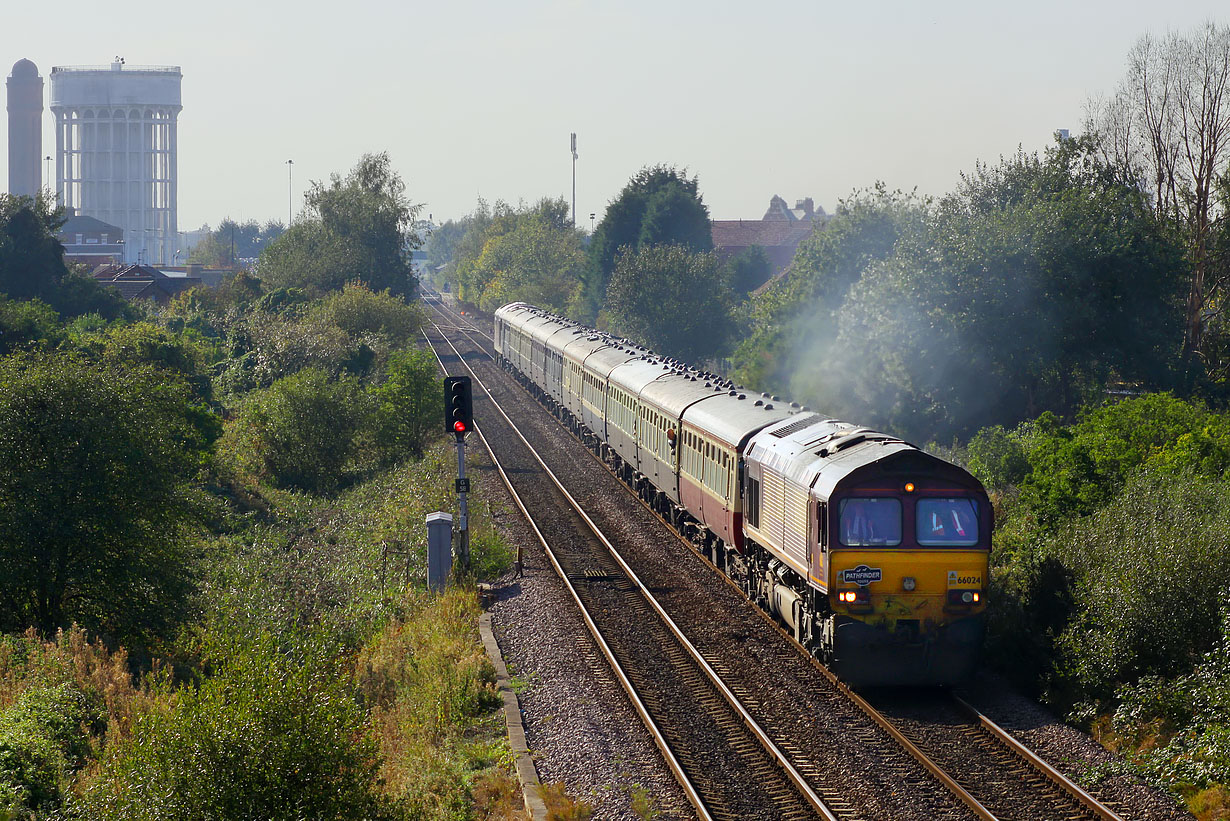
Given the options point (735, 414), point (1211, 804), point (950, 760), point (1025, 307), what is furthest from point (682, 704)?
point (1025, 307)

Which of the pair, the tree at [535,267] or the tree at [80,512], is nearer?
the tree at [80,512]

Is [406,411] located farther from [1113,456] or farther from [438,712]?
[438,712]

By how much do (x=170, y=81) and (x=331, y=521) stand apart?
475 feet

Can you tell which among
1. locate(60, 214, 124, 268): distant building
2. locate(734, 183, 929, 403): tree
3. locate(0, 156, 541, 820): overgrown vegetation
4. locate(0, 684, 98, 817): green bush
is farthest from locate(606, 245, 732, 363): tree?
locate(60, 214, 124, 268): distant building

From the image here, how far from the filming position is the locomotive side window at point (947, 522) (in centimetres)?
1461

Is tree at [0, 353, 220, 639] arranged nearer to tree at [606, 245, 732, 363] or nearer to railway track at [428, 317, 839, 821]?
railway track at [428, 317, 839, 821]

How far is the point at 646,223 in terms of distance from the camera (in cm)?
8556

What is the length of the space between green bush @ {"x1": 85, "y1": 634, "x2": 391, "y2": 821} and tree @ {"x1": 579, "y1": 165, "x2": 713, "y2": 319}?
7626cm

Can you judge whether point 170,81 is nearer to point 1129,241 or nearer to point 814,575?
point 1129,241

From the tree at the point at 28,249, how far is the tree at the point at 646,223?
38401 millimetres

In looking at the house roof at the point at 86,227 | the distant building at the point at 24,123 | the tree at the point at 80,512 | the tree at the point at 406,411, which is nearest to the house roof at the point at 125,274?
the house roof at the point at 86,227

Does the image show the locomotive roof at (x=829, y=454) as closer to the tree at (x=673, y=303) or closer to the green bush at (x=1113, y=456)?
the green bush at (x=1113, y=456)

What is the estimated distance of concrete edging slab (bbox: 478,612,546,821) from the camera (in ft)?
37.5

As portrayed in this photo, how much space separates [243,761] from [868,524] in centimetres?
824
